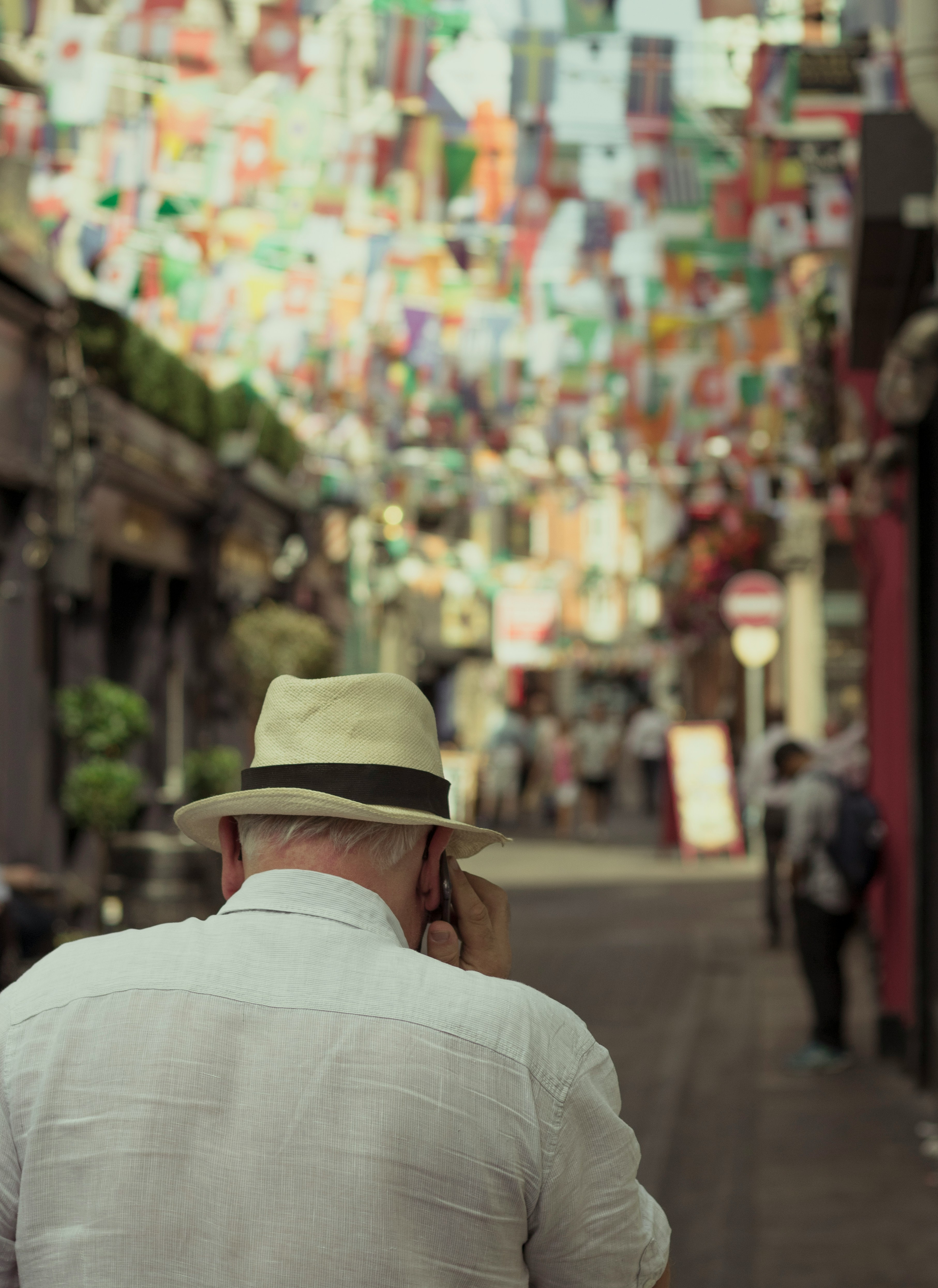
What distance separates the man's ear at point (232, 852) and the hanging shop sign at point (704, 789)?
19.2 metres

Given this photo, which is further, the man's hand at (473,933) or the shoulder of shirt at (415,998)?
the man's hand at (473,933)

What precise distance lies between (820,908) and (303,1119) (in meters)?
7.72

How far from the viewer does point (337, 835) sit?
2.17 metres

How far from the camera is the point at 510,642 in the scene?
3728 cm

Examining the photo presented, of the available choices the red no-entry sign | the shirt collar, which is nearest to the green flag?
the red no-entry sign

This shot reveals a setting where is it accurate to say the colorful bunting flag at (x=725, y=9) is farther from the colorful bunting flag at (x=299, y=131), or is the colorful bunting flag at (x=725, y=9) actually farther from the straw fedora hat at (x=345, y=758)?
the straw fedora hat at (x=345, y=758)

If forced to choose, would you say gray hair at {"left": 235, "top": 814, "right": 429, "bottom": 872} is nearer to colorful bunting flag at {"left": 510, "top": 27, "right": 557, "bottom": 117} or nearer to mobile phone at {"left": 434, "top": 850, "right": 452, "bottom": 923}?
mobile phone at {"left": 434, "top": 850, "right": 452, "bottom": 923}

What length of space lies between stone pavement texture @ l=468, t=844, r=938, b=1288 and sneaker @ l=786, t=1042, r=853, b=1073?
0.06 metres

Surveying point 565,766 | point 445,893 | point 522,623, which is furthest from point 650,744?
point 445,893

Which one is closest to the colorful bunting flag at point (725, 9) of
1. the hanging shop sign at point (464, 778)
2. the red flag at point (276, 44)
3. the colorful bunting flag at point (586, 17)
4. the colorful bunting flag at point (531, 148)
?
the colorful bunting flag at point (586, 17)

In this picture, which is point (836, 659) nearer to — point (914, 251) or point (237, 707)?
point (237, 707)

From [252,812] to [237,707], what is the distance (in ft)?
57.7

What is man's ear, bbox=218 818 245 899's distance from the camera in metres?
2.29

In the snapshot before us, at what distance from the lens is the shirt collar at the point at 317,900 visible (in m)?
2.08
